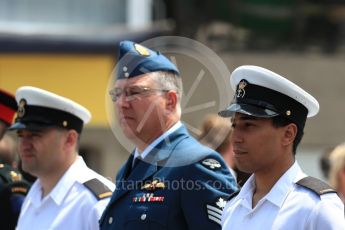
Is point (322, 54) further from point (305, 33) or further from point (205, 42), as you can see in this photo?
point (205, 42)

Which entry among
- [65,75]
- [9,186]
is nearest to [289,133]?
[9,186]

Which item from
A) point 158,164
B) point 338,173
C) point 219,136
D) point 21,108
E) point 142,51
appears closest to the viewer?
point 158,164

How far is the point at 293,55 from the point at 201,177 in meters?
9.40

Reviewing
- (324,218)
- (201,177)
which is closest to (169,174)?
(201,177)

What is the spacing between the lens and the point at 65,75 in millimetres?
12602

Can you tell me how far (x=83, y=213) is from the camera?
5.29 meters

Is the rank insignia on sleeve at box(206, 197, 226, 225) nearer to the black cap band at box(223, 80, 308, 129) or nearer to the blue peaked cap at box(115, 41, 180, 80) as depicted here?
the black cap band at box(223, 80, 308, 129)

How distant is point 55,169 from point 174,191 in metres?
1.15

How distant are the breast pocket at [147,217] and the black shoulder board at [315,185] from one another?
2.57ft

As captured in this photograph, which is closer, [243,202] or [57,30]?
[243,202]

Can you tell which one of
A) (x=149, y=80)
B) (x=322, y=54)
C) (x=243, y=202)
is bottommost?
(x=322, y=54)

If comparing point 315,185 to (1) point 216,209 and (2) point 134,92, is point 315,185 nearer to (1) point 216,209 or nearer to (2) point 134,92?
(1) point 216,209

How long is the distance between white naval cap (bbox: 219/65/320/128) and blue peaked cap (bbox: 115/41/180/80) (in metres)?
0.80

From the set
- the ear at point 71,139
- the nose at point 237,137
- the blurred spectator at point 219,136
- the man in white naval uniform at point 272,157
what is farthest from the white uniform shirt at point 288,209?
the blurred spectator at point 219,136
